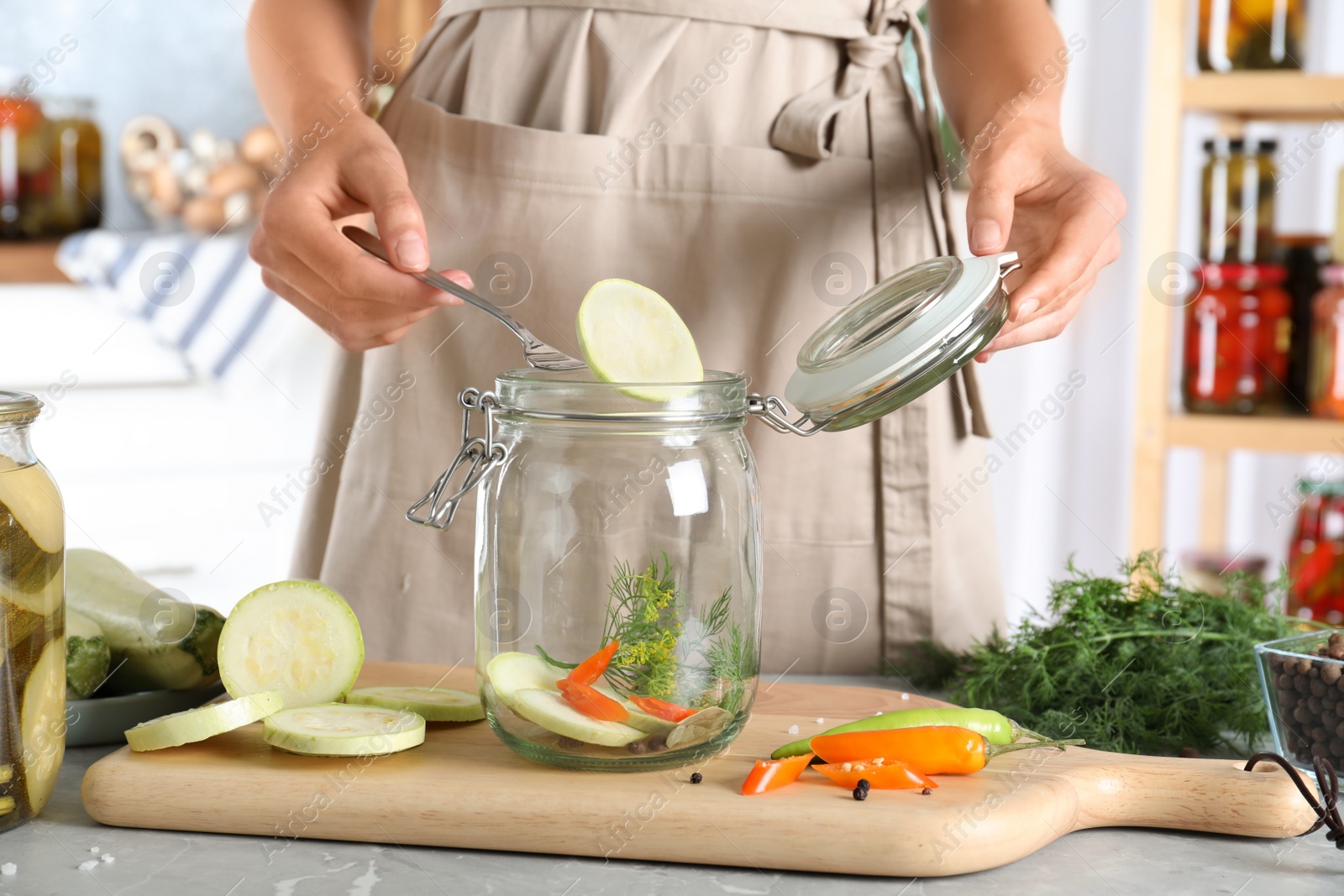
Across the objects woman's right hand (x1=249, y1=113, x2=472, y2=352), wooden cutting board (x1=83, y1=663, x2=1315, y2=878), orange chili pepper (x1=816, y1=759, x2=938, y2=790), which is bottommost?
wooden cutting board (x1=83, y1=663, x2=1315, y2=878)

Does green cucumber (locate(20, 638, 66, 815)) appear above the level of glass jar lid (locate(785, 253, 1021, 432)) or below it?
below

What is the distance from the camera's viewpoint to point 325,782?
2.07ft

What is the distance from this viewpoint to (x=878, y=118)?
1.02 metres

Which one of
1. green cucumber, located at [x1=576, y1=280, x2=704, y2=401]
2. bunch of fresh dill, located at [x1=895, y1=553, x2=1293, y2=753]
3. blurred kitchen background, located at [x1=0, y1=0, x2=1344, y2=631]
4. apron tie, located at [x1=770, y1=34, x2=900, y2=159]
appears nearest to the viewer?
green cucumber, located at [x1=576, y1=280, x2=704, y2=401]

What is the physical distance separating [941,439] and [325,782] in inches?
23.6

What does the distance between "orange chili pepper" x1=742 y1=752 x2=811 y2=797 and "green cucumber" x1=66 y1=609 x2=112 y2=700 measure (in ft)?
1.27

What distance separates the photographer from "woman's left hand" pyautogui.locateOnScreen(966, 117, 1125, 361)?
82 centimetres

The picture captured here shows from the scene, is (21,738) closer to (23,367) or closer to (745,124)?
(745,124)

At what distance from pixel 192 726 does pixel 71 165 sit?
6.80 feet

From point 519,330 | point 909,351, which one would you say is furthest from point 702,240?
point 909,351

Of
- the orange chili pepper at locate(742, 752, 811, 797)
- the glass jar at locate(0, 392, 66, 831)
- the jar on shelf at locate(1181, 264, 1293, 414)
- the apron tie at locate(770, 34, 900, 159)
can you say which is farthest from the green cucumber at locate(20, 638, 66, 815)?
the jar on shelf at locate(1181, 264, 1293, 414)

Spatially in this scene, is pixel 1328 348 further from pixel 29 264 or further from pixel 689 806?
pixel 29 264

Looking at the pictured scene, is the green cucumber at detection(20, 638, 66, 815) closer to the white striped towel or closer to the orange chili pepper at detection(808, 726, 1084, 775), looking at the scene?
the orange chili pepper at detection(808, 726, 1084, 775)

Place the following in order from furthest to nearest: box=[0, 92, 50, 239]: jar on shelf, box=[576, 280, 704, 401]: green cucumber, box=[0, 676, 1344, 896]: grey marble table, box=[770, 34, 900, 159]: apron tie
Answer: box=[0, 92, 50, 239]: jar on shelf
box=[770, 34, 900, 159]: apron tie
box=[576, 280, 704, 401]: green cucumber
box=[0, 676, 1344, 896]: grey marble table
